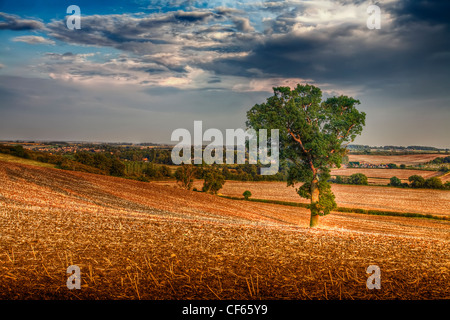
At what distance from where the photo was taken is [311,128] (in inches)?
973

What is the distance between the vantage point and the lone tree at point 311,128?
2428 cm

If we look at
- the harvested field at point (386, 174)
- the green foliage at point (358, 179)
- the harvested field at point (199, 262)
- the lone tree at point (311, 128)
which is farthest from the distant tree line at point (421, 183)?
the harvested field at point (199, 262)

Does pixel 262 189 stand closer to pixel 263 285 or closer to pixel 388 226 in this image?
pixel 388 226

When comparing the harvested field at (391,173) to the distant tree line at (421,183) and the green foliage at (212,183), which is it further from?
the green foliage at (212,183)

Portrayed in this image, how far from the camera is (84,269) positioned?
7543mm

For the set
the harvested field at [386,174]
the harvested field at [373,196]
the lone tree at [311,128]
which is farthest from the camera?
the harvested field at [386,174]

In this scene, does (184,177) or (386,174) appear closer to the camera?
(184,177)

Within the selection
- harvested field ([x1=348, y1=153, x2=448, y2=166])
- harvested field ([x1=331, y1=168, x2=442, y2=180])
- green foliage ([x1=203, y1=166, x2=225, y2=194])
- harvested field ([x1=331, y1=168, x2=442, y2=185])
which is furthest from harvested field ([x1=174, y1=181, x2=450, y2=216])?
harvested field ([x1=348, y1=153, x2=448, y2=166])

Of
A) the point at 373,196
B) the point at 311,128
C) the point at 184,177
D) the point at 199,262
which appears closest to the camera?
the point at 199,262

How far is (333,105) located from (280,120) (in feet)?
16.1

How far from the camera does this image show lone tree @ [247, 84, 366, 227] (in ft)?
79.7

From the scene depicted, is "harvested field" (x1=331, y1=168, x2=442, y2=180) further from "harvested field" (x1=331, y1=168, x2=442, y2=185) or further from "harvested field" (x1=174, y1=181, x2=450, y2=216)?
"harvested field" (x1=174, y1=181, x2=450, y2=216)

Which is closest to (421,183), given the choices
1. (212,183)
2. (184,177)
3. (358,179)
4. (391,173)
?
(358,179)

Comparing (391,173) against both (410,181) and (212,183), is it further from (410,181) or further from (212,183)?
(212,183)
